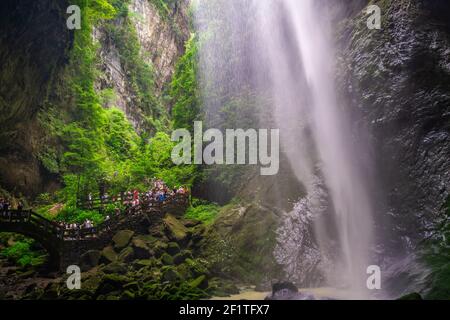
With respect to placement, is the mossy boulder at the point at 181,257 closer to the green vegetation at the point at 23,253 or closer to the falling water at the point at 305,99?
the falling water at the point at 305,99

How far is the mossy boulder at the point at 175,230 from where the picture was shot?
52.9 feet

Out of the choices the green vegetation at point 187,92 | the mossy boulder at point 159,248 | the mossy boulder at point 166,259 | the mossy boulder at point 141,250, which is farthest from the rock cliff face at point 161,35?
the mossy boulder at point 166,259

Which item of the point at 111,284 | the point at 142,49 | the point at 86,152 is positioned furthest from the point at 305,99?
the point at 142,49

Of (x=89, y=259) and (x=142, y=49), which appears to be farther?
(x=142, y=49)

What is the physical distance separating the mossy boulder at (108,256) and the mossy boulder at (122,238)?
0.30 metres

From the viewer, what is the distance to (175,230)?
54.0 feet

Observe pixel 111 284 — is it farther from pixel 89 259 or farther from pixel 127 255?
pixel 89 259

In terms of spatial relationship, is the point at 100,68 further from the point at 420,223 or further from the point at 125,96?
the point at 420,223

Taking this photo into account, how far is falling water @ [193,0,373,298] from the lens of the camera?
14.4 meters

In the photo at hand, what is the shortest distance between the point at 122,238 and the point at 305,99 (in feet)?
36.0

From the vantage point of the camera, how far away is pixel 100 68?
1416 inches

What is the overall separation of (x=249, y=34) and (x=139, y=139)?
15975mm

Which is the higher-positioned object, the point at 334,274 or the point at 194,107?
the point at 194,107

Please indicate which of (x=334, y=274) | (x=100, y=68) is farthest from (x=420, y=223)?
(x=100, y=68)
